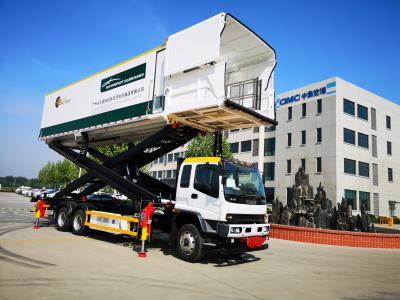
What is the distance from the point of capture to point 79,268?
639 cm

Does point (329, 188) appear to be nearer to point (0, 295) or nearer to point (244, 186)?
point (244, 186)

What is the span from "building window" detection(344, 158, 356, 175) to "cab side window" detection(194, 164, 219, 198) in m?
27.8

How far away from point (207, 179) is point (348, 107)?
3012 centimetres

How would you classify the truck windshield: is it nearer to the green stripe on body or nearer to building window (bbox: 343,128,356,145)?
the green stripe on body

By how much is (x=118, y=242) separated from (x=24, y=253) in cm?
320

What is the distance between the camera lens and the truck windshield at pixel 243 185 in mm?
7401

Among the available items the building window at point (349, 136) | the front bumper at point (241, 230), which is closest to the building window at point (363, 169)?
the building window at point (349, 136)

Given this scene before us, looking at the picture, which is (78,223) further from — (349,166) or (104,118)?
(349,166)

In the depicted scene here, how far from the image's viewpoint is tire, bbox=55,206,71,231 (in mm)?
11680

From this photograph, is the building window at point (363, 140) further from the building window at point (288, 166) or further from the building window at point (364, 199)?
the building window at point (288, 166)

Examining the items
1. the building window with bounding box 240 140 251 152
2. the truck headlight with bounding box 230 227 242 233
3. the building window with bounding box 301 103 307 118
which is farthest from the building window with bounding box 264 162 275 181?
the truck headlight with bounding box 230 227 242 233

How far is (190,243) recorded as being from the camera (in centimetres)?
764

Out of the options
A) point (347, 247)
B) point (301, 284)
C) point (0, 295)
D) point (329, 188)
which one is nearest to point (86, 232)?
point (0, 295)

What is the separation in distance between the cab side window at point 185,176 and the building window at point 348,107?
→ 28.9m
